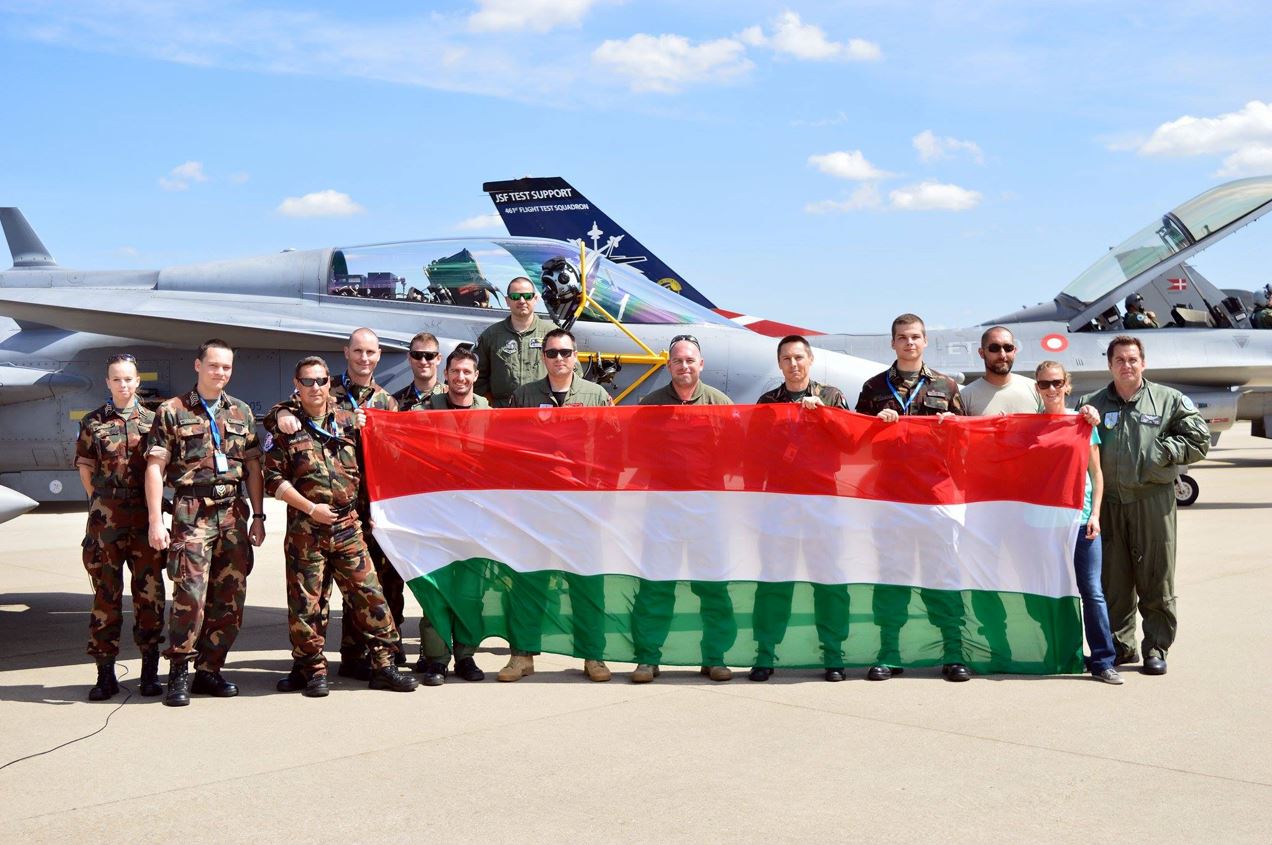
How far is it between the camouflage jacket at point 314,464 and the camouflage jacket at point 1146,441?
4.12 metres

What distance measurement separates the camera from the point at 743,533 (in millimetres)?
6215

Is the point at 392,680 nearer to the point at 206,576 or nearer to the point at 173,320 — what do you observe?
the point at 206,576

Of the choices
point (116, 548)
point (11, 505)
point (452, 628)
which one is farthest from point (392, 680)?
point (11, 505)

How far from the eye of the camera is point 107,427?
592 cm

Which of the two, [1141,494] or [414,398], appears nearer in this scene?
[1141,494]

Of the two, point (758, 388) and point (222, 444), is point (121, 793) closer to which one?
point (222, 444)

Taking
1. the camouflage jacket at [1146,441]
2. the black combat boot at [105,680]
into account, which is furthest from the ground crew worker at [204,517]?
the camouflage jacket at [1146,441]

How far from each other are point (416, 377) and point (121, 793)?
3.21 meters

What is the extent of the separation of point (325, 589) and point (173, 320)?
3.15 metres


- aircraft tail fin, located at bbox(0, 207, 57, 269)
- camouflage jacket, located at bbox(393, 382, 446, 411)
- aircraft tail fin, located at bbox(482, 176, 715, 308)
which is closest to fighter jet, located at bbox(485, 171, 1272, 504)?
aircraft tail fin, located at bbox(482, 176, 715, 308)

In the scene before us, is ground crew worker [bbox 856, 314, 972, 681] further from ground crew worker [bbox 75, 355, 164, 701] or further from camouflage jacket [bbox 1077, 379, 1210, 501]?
ground crew worker [bbox 75, 355, 164, 701]

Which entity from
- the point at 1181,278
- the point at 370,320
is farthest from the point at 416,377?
the point at 1181,278

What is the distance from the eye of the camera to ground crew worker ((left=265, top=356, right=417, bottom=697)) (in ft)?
19.0

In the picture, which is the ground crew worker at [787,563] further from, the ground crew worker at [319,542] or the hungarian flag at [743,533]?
the ground crew worker at [319,542]
